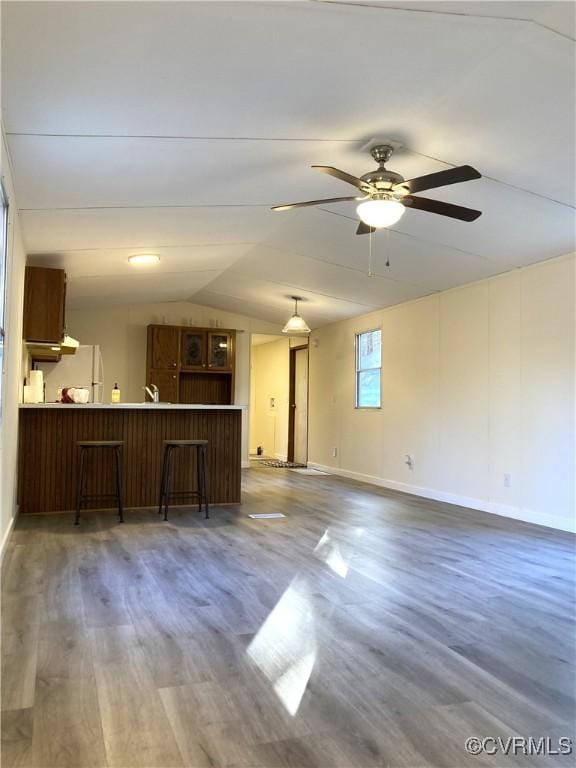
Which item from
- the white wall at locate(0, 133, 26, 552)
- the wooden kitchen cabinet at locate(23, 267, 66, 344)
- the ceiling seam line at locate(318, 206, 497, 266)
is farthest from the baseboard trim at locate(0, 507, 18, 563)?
the ceiling seam line at locate(318, 206, 497, 266)

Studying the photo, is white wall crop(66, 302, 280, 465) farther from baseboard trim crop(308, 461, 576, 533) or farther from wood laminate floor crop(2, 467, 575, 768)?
wood laminate floor crop(2, 467, 575, 768)

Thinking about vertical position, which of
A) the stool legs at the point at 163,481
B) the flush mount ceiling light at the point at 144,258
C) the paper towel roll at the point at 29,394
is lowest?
the stool legs at the point at 163,481

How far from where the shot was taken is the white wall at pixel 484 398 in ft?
16.2

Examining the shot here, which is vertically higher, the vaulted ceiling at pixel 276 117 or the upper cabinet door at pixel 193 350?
the vaulted ceiling at pixel 276 117

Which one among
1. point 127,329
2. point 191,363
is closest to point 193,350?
point 191,363

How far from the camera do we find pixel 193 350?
353 inches

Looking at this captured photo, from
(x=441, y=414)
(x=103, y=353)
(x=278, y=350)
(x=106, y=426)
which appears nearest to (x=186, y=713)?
(x=106, y=426)

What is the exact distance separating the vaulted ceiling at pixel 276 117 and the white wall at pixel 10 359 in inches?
6.7

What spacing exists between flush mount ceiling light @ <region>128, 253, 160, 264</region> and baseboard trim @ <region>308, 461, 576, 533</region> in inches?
154

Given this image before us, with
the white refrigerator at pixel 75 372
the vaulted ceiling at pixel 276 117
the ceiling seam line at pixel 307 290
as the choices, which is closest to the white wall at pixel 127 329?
the white refrigerator at pixel 75 372

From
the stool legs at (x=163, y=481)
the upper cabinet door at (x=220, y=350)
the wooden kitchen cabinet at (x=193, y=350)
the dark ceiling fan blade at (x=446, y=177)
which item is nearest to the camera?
the dark ceiling fan blade at (x=446, y=177)

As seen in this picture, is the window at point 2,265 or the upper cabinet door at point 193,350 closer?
the window at point 2,265

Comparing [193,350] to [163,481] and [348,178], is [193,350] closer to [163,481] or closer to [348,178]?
[163,481]

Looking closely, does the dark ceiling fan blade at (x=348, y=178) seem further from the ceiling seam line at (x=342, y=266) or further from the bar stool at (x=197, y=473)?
the bar stool at (x=197, y=473)
